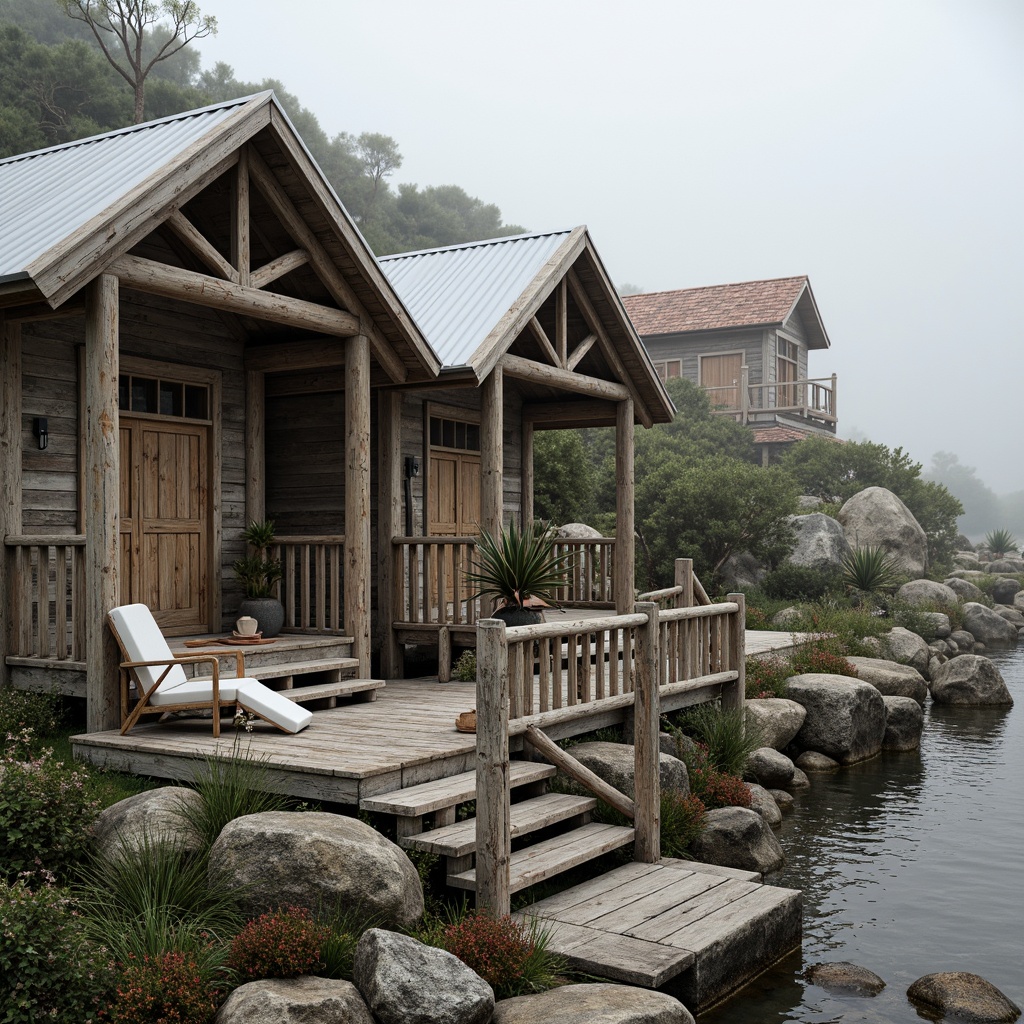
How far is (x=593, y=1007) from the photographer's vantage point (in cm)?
589

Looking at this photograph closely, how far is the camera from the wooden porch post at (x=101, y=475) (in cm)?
866

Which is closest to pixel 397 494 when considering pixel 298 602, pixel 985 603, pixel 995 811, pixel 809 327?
pixel 298 602

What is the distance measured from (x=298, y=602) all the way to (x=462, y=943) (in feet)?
24.1

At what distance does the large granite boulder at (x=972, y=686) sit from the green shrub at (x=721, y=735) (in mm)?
7883

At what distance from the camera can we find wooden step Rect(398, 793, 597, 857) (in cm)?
716

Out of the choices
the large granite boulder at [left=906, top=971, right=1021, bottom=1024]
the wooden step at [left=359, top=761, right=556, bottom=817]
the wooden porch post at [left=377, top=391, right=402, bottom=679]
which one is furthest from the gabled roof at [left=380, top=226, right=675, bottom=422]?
the large granite boulder at [left=906, top=971, right=1021, bottom=1024]

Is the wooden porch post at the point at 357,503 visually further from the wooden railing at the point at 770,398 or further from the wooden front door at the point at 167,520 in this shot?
the wooden railing at the point at 770,398

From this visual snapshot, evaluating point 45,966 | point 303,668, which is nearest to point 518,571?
point 303,668

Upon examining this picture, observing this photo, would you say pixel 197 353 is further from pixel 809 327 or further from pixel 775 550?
pixel 809 327

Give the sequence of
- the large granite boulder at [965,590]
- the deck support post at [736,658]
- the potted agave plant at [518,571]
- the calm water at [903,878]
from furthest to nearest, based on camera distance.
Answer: the large granite boulder at [965,590]
the deck support post at [736,658]
the potted agave plant at [518,571]
the calm water at [903,878]

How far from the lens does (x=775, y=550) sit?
24203 mm

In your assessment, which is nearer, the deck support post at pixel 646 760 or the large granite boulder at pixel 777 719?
the deck support post at pixel 646 760

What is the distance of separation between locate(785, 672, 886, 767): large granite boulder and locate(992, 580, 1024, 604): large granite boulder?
19.2m

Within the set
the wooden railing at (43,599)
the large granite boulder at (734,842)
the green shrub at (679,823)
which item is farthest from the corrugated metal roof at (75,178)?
the large granite boulder at (734,842)
